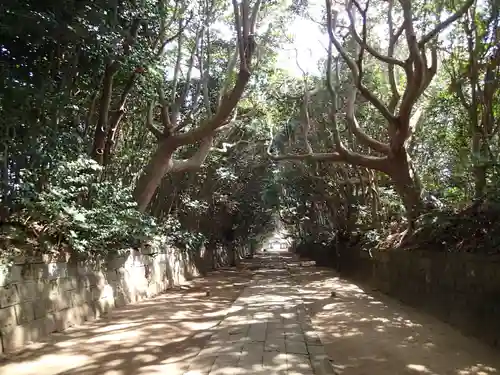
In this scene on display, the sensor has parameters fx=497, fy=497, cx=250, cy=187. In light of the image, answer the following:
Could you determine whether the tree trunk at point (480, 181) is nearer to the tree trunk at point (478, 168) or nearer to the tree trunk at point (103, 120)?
the tree trunk at point (478, 168)

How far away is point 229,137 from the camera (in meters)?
21.7

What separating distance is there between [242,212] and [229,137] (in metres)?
12.1

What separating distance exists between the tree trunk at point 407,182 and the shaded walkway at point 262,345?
232cm

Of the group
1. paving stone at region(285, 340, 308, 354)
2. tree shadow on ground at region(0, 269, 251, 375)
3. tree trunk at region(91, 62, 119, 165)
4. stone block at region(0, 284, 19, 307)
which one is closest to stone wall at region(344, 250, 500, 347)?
paving stone at region(285, 340, 308, 354)

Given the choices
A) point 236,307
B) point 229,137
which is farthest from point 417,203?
point 229,137

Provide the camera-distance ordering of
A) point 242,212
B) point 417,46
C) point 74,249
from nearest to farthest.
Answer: point 74,249 < point 417,46 < point 242,212

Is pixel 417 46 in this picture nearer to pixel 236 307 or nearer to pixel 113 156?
pixel 236 307

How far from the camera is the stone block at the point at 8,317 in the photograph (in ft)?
19.9

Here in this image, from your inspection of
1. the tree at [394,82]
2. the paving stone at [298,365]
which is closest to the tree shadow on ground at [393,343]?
the paving stone at [298,365]

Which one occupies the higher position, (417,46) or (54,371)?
(417,46)

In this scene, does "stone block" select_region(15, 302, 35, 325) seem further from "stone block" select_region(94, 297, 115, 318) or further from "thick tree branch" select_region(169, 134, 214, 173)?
"thick tree branch" select_region(169, 134, 214, 173)

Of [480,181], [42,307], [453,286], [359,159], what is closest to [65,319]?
[42,307]

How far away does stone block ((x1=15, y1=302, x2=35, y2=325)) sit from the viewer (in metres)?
6.52

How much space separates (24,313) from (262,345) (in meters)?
3.22
